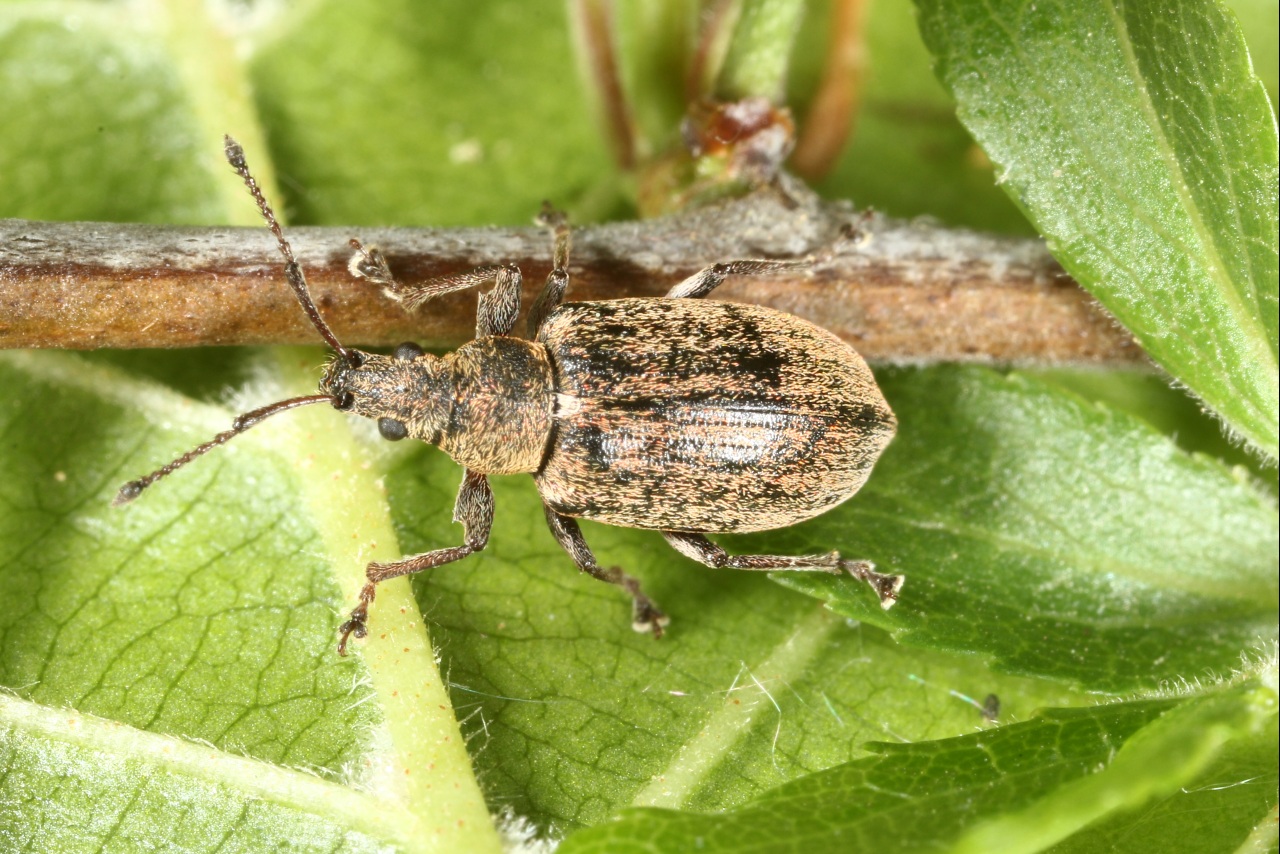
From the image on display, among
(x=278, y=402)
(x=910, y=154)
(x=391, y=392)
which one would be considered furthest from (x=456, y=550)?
(x=910, y=154)

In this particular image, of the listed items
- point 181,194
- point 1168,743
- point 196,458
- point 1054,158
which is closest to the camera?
point 1168,743

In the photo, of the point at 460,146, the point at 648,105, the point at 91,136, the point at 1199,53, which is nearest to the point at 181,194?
the point at 91,136

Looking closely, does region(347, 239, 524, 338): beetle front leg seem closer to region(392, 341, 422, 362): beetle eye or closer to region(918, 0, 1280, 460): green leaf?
region(392, 341, 422, 362): beetle eye

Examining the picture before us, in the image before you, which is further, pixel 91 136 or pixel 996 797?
pixel 91 136

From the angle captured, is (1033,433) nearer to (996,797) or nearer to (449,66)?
(996,797)

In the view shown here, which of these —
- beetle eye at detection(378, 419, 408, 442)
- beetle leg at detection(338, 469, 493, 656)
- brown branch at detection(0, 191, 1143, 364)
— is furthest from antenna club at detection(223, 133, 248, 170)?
beetle leg at detection(338, 469, 493, 656)

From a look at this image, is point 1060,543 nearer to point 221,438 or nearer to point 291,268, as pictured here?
point 291,268

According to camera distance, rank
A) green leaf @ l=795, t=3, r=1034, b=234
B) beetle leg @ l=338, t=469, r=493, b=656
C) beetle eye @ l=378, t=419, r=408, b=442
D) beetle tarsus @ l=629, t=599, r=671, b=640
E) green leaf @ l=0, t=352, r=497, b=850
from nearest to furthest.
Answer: green leaf @ l=0, t=352, r=497, b=850
beetle leg @ l=338, t=469, r=493, b=656
beetle tarsus @ l=629, t=599, r=671, b=640
beetle eye @ l=378, t=419, r=408, b=442
green leaf @ l=795, t=3, r=1034, b=234
